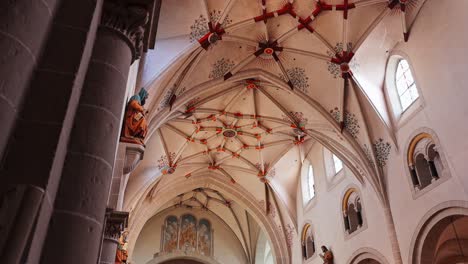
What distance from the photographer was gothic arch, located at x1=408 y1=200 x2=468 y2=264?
8.48m

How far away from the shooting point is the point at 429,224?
9391 mm

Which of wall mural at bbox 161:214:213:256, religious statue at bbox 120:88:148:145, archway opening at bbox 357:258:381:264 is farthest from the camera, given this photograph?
wall mural at bbox 161:214:213:256

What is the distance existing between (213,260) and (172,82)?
1315 cm

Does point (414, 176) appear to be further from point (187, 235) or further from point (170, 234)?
point (170, 234)

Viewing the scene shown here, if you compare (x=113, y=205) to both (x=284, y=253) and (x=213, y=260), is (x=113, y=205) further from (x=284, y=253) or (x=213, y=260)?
(x=213, y=260)

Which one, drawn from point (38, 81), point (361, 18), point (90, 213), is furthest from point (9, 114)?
point (361, 18)

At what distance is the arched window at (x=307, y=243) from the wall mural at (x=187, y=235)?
721cm

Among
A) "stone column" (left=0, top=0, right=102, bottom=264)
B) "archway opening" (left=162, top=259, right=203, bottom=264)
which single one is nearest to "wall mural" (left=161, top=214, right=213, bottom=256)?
"archway opening" (left=162, top=259, right=203, bottom=264)

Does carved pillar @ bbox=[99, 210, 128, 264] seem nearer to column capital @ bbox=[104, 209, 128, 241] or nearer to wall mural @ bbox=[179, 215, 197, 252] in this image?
column capital @ bbox=[104, 209, 128, 241]

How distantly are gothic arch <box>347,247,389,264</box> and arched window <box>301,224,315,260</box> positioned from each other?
121 inches

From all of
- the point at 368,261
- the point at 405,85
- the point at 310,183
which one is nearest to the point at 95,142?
the point at 405,85

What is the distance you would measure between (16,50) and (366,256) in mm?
11354

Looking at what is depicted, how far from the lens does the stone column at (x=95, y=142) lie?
2662 millimetres

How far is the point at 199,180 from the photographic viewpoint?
18.5m
